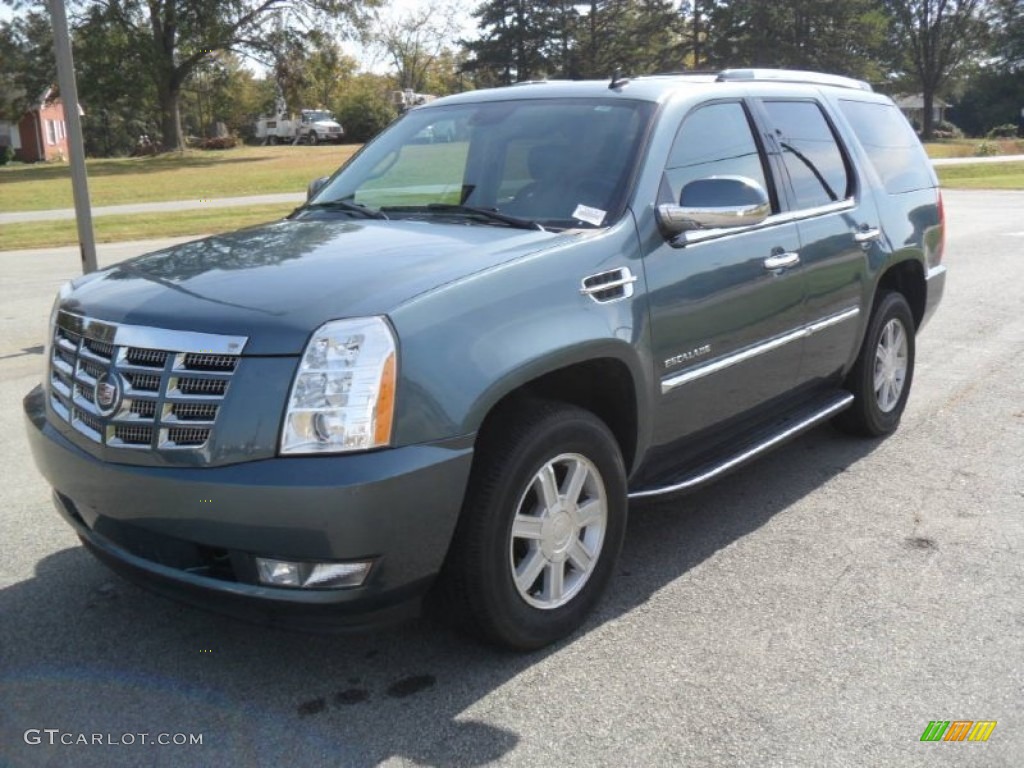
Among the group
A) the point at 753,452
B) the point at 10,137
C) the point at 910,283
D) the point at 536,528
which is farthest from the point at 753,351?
the point at 10,137

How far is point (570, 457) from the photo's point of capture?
345 cm

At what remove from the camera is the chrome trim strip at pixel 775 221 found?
3992mm

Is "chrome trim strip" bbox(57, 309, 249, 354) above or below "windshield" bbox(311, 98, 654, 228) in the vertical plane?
below

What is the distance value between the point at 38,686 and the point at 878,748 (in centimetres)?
255

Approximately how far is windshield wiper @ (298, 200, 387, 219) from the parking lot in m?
1.73

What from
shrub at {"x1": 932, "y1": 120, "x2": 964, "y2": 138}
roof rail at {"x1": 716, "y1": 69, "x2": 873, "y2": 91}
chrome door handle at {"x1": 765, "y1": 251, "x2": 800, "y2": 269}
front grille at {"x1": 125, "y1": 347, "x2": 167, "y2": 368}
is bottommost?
front grille at {"x1": 125, "y1": 347, "x2": 167, "y2": 368}

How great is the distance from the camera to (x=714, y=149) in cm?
441

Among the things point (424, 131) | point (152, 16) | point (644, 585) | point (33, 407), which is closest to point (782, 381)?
point (644, 585)

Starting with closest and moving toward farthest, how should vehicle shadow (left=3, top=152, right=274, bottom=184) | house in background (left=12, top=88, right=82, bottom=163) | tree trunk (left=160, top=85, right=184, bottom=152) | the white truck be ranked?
vehicle shadow (left=3, top=152, right=274, bottom=184), tree trunk (left=160, top=85, right=184, bottom=152), the white truck, house in background (left=12, top=88, right=82, bottom=163)

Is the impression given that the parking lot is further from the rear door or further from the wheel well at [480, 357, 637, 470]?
the rear door

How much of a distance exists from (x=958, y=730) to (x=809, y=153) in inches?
117

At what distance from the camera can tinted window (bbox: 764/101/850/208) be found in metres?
4.90

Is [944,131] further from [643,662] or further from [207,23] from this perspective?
[643,662]

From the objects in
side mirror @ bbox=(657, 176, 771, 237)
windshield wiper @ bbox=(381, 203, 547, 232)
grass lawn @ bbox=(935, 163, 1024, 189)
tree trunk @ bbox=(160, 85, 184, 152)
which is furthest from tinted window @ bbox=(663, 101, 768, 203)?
tree trunk @ bbox=(160, 85, 184, 152)
